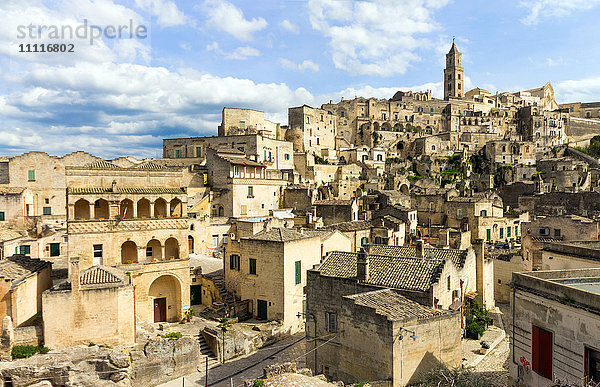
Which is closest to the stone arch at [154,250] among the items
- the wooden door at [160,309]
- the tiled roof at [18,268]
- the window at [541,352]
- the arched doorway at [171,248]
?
the arched doorway at [171,248]

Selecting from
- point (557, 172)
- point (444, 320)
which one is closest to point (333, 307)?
point (444, 320)

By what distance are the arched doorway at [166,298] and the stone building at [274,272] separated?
153 inches

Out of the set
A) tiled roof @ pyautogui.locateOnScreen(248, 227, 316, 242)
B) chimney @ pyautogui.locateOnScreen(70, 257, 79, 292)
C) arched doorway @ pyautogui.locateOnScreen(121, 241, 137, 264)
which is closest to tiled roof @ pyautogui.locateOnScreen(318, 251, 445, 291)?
tiled roof @ pyautogui.locateOnScreen(248, 227, 316, 242)

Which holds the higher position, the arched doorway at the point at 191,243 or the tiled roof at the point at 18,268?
the tiled roof at the point at 18,268

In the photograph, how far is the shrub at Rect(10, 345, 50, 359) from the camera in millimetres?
19875

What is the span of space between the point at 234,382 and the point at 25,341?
35.8ft

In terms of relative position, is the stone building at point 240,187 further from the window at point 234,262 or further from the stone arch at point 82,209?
the stone arch at point 82,209

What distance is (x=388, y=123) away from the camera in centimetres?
10262

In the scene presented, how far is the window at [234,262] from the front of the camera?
96.0ft

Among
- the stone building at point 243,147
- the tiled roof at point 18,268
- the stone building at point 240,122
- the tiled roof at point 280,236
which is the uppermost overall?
the stone building at point 240,122

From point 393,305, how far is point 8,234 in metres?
36.3

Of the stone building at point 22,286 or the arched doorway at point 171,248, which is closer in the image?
the stone building at point 22,286

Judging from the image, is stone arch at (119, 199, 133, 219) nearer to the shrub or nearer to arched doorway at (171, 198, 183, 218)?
arched doorway at (171, 198, 183, 218)

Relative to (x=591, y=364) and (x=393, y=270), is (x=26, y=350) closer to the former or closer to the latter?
(x=393, y=270)
